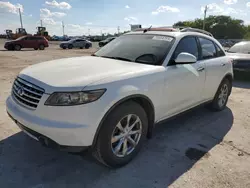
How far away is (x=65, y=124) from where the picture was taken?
2369mm

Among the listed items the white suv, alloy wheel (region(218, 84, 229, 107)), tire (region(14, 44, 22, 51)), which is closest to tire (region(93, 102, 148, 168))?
the white suv

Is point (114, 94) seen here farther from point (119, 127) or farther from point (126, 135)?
point (126, 135)

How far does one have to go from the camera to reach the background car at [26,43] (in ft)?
77.9

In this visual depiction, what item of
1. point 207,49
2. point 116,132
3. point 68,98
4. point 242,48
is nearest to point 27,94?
point 68,98

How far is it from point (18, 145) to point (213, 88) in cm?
362

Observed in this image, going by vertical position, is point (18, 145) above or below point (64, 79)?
below

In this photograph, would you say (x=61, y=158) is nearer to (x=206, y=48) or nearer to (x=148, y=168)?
(x=148, y=168)

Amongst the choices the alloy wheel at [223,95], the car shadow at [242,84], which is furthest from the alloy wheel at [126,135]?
the car shadow at [242,84]

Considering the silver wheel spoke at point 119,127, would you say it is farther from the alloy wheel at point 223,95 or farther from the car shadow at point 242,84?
the car shadow at point 242,84

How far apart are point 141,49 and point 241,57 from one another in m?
6.69

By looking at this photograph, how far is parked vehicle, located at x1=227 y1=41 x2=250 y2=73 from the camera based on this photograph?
854 centimetres

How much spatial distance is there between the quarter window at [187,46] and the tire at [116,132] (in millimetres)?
1159

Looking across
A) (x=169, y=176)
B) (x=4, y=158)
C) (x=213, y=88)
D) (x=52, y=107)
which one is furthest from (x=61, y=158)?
(x=213, y=88)

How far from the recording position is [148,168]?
2945 mm
